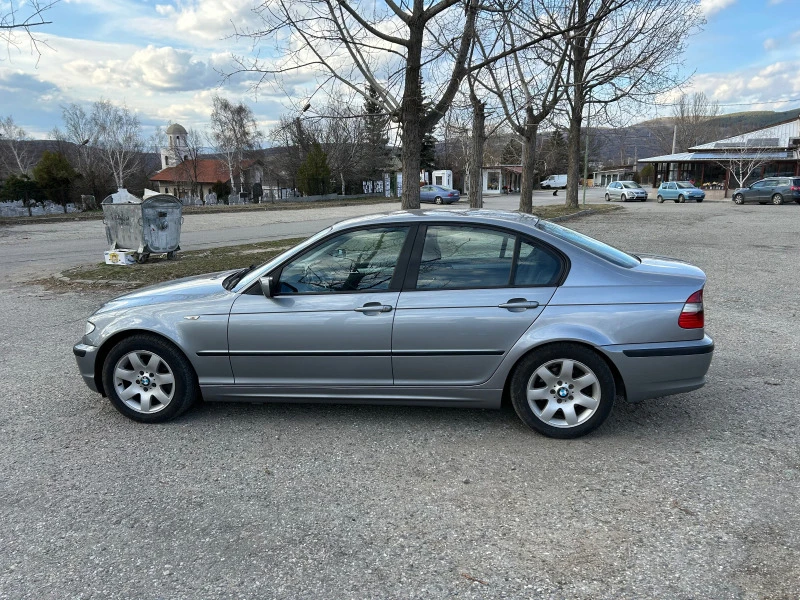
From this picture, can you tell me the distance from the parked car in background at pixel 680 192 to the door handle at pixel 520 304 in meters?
42.4

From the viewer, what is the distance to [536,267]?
3900mm

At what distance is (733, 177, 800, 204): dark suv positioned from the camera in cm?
3513

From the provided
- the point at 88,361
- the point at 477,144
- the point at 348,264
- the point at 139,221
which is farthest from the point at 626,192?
the point at 88,361

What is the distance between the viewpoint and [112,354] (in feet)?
13.8

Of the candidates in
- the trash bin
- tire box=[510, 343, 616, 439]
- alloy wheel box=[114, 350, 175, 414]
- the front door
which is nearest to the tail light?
tire box=[510, 343, 616, 439]

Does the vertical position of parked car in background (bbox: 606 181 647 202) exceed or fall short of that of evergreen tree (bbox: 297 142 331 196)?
it falls short

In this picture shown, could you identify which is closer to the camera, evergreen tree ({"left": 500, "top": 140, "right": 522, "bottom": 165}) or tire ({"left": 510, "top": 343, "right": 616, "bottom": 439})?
tire ({"left": 510, "top": 343, "right": 616, "bottom": 439})

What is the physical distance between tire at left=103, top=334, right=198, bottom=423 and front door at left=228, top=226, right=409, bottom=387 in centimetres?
43

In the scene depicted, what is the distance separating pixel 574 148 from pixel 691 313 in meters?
27.2

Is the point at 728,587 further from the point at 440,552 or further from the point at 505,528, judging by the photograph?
the point at 440,552

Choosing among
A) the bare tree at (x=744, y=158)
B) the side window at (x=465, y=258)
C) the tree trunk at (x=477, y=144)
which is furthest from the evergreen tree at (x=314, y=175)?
the side window at (x=465, y=258)

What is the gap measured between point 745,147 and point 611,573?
2146 inches

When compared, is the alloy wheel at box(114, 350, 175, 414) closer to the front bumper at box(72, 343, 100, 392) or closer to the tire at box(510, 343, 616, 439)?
the front bumper at box(72, 343, 100, 392)

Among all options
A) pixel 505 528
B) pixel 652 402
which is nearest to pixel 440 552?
pixel 505 528
